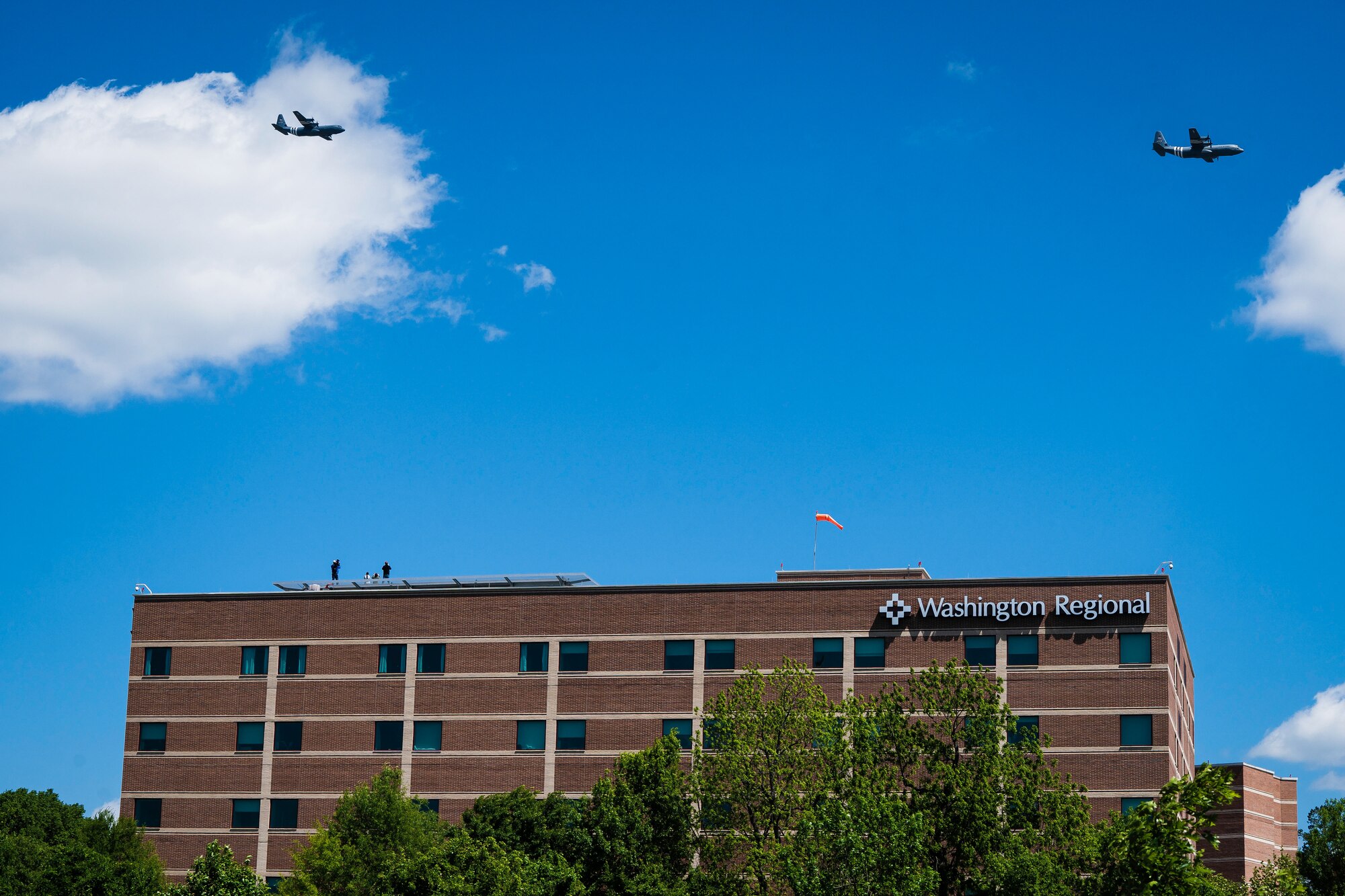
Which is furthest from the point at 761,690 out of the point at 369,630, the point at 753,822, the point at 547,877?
the point at 369,630

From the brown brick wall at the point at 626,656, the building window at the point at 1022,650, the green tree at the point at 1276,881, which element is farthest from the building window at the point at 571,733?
the green tree at the point at 1276,881

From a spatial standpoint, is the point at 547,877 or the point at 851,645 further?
the point at 851,645

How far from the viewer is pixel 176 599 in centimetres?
10225

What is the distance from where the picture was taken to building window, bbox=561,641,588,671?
3755 inches

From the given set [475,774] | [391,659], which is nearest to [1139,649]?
[475,774]

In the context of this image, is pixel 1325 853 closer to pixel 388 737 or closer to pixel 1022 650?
pixel 1022 650

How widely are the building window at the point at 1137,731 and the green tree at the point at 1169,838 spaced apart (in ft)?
126

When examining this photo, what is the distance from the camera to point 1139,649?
292ft

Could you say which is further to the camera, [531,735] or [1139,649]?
[531,735]

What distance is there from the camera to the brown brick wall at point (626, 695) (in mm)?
93500

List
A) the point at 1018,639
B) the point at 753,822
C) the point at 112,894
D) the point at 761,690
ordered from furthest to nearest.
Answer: the point at 1018,639
the point at 112,894
the point at 761,690
the point at 753,822

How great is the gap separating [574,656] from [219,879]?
33.7 meters

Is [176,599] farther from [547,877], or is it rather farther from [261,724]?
[547,877]

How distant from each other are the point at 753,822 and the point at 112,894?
116 feet
